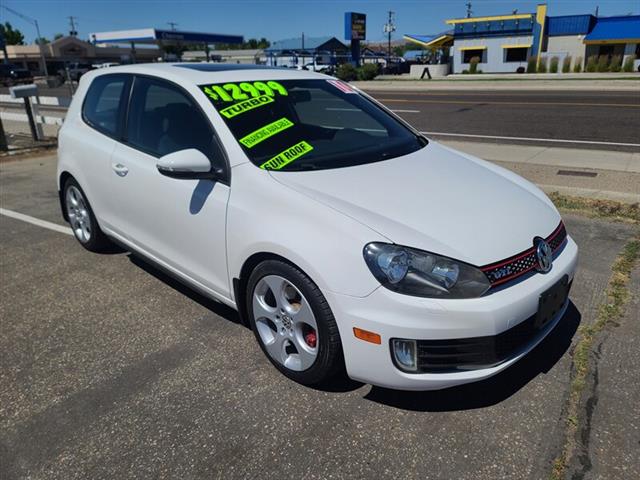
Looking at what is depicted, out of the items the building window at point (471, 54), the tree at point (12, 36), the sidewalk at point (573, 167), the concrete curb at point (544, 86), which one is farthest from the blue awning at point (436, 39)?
the tree at point (12, 36)

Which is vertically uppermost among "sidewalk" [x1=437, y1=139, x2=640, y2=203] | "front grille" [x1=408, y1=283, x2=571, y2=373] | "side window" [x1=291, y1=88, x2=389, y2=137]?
"side window" [x1=291, y1=88, x2=389, y2=137]

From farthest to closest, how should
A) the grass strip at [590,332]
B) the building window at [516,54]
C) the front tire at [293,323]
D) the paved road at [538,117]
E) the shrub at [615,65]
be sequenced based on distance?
the building window at [516,54]
the shrub at [615,65]
the paved road at [538,117]
the front tire at [293,323]
the grass strip at [590,332]

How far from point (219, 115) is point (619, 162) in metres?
6.88

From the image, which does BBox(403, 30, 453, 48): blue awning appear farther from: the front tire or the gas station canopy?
the front tire

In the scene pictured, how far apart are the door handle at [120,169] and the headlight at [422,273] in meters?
2.19

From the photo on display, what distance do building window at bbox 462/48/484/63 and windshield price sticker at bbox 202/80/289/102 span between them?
48.8 m

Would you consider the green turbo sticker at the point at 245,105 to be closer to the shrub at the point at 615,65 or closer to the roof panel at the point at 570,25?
the shrub at the point at 615,65

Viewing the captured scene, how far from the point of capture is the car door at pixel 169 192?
9.85ft

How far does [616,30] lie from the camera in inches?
1618

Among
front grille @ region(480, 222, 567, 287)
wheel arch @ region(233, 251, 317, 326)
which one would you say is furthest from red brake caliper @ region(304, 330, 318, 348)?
front grille @ region(480, 222, 567, 287)

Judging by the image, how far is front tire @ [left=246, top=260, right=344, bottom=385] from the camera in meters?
2.46

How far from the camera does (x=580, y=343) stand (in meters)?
3.10

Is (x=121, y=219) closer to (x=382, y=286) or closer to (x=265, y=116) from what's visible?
(x=265, y=116)

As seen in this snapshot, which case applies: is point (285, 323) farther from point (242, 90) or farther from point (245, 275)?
point (242, 90)
